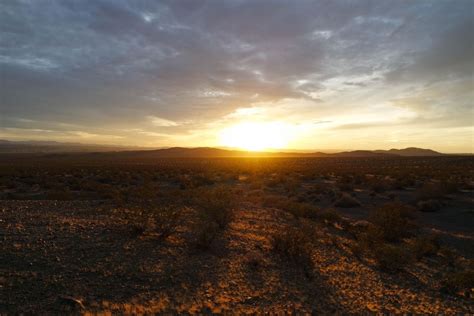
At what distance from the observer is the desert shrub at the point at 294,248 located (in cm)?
873

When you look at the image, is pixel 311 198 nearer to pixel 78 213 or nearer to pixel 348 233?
pixel 348 233

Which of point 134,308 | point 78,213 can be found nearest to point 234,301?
point 134,308

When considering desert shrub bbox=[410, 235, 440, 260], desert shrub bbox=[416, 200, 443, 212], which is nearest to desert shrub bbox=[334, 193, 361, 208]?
desert shrub bbox=[416, 200, 443, 212]

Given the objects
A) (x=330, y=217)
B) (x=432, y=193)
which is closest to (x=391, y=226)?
(x=330, y=217)

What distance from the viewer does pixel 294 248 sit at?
9102 millimetres

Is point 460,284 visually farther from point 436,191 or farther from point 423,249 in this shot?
point 436,191

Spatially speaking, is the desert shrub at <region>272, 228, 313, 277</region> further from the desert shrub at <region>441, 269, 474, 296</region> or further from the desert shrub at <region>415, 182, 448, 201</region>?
the desert shrub at <region>415, 182, 448, 201</region>

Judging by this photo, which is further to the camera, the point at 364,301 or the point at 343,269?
the point at 343,269

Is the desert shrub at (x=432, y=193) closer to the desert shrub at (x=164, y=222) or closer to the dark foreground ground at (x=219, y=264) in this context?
the dark foreground ground at (x=219, y=264)

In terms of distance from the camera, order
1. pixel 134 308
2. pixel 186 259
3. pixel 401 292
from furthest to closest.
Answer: pixel 186 259 < pixel 401 292 < pixel 134 308

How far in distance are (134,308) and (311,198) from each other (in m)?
18.3

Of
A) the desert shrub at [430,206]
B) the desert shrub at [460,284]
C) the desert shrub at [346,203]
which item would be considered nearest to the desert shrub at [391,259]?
the desert shrub at [460,284]

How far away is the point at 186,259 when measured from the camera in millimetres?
8250

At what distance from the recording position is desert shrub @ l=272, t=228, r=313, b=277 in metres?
8.73
